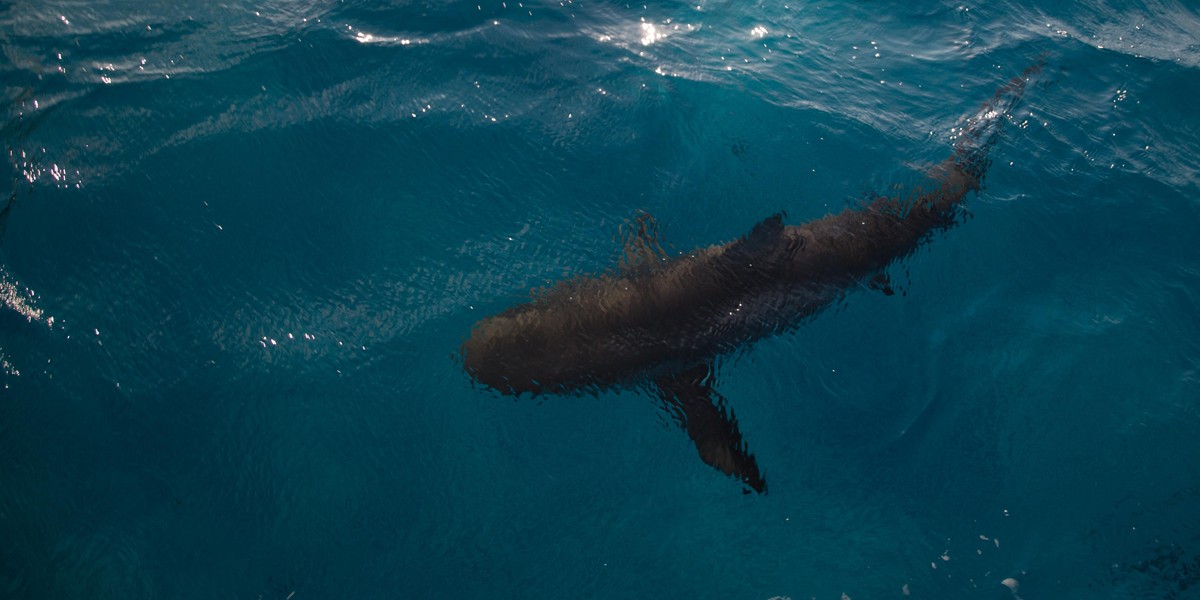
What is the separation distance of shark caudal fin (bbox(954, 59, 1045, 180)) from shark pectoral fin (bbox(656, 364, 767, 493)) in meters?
2.66

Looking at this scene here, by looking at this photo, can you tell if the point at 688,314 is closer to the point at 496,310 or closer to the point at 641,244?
the point at 641,244

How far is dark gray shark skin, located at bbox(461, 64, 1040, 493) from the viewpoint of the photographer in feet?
13.3

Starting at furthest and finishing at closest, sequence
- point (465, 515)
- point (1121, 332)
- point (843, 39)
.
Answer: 1. point (843, 39)
2. point (1121, 332)
3. point (465, 515)

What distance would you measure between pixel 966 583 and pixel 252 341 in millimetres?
4421

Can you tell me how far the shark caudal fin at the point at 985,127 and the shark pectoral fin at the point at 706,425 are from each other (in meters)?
2.66

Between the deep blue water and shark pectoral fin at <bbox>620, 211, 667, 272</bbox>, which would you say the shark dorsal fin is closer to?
the deep blue water

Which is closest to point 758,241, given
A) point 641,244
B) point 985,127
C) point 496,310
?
point 641,244

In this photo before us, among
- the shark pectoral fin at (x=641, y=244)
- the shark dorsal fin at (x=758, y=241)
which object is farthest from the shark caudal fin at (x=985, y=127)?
the shark pectoral fin at (x=641, y=244)

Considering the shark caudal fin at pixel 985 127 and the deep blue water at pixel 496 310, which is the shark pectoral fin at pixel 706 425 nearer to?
the deep blue water at pixel 496 310

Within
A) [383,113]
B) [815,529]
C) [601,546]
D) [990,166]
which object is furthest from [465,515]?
[990,166]

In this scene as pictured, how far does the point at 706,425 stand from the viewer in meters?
4.25

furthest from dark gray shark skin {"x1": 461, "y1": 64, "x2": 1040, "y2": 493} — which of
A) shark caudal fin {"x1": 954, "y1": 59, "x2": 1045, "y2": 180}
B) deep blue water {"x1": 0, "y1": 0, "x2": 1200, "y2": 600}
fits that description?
shark caudal fin {"x1": 954, "y1": 59, "x2": 1045, "y2": 180}

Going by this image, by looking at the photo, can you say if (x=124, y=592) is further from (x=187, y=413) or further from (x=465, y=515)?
(x=465, y=515)

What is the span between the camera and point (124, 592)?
3.69 meters
